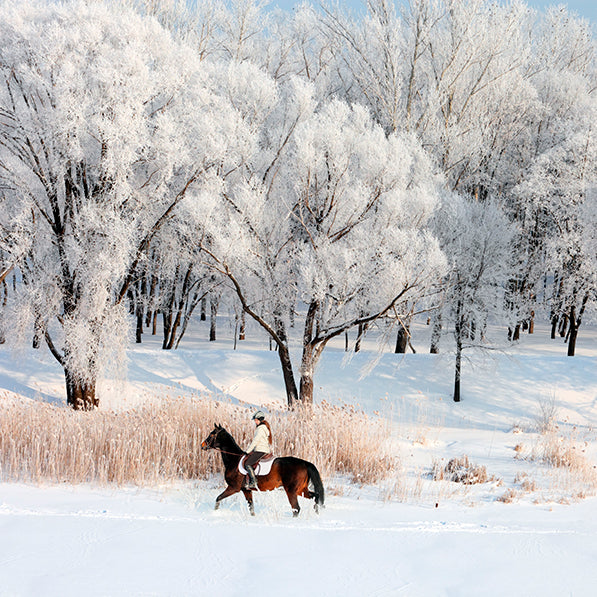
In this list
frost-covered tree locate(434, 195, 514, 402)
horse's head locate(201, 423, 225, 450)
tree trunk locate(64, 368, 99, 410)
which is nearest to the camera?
horse's head locate(201, 423, 225, 450)

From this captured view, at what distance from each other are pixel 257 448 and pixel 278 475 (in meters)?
0.26

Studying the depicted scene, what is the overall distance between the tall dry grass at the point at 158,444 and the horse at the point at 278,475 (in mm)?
1715

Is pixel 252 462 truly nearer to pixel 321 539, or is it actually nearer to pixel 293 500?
pixel 293 500

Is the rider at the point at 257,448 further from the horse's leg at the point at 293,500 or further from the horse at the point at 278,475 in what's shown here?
the horse's leg at the point at 293,500

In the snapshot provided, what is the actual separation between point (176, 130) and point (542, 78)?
2103cm

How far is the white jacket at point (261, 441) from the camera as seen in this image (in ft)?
13.4

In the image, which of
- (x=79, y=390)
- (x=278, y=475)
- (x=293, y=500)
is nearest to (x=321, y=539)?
(x=293, y=500)

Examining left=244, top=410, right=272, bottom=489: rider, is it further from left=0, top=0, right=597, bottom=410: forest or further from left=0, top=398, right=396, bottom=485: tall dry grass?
left=0, top=0, right=597, bottom=410: forest

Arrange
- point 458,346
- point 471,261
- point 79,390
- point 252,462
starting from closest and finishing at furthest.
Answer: point 252,462, point 79,390, point 471,261, point 458,346

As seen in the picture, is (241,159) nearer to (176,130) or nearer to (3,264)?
(176,130)

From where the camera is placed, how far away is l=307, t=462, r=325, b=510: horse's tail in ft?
13.6

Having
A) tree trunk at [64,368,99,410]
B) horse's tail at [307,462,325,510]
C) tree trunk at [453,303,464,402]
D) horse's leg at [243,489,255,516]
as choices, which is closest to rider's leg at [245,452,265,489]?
horse's leg at [243,489,255,516]

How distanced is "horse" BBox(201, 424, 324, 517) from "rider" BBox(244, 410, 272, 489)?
0.21 ft

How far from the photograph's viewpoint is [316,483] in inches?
165
